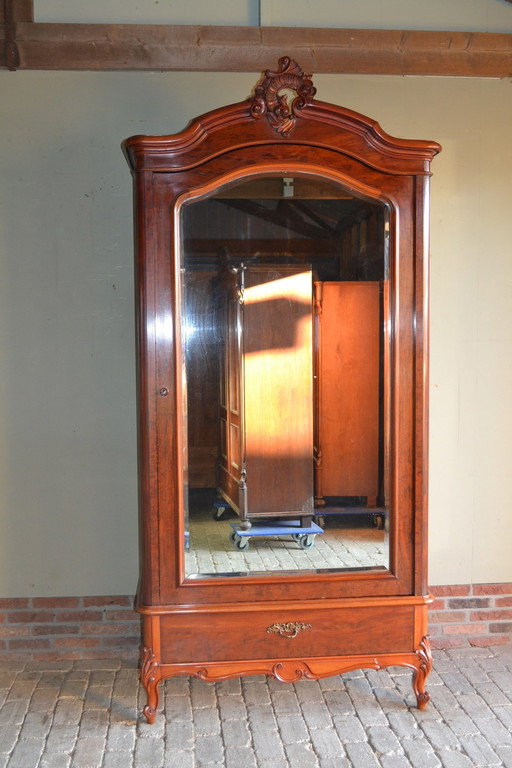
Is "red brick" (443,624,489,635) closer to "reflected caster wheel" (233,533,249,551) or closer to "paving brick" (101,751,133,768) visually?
"reflected caster wheel" (233,533,249,551)

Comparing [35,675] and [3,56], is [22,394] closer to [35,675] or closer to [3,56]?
[35,675]

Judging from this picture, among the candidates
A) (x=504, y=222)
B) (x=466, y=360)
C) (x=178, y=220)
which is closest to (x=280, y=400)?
(x=178, y=220)

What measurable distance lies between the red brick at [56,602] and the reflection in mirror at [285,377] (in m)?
0.83

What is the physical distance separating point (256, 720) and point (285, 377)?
47.2 inches

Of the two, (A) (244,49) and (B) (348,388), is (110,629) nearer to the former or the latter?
(B) (348,388)

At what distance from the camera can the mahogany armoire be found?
2498mm

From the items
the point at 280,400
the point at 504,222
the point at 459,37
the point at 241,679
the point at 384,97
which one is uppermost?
the point at 459,37

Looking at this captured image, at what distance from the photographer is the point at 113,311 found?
10.2 feet

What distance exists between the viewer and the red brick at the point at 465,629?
3.28m

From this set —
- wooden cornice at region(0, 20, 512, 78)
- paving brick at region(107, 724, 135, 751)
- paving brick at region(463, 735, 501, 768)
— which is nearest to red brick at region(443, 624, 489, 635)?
paving brick at region(463, 735, 501, 768)

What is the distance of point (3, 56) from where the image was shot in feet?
9.81

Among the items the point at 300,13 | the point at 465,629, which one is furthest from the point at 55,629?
the point at 300,13

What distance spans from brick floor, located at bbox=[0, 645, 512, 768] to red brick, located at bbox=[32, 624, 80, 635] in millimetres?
122

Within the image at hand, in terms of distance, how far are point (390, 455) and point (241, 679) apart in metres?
1.10
